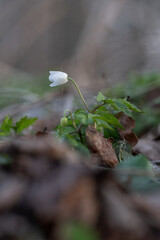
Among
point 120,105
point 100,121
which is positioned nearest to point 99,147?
point 100,121

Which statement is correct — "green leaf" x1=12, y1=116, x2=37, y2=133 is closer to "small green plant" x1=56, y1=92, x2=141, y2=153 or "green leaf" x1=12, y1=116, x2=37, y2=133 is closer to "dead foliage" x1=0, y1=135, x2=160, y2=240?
"small green plant" x1=56, y1=92, x2=141, y2=153

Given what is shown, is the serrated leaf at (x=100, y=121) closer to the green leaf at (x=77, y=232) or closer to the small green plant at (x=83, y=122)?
the small green plant at (x=83, y=122)

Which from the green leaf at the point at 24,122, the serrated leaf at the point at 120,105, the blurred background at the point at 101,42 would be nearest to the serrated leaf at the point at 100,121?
the serrated leaf at the point at 120,105

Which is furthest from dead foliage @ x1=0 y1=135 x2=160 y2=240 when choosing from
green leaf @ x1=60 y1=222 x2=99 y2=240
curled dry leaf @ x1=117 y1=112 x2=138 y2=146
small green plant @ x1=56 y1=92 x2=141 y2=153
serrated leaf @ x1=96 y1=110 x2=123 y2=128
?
curled dry leaf @ x1=117 y1=112 x2=138 y2=146

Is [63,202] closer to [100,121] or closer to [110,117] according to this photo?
[100,121]

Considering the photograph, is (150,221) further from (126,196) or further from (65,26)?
(65,26)

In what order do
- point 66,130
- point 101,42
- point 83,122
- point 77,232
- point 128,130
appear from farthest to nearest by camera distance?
point 101,42 < point 128,130 < point 66,130 < point 83,122 < point 77,232

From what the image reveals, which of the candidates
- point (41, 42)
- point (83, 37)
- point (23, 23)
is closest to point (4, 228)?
point (83, 37)
